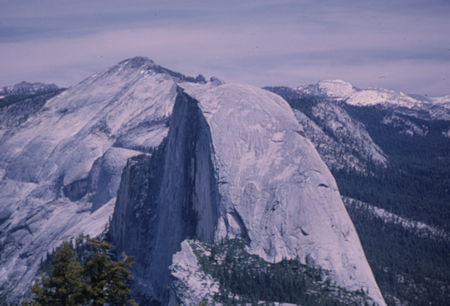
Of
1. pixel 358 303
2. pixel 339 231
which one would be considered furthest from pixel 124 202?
pixel 358 303

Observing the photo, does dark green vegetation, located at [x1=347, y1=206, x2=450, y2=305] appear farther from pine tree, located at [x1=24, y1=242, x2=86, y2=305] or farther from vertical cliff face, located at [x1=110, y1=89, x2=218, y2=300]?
pine tree, located at [x1=24, y1=242, x2=86, y2=305]

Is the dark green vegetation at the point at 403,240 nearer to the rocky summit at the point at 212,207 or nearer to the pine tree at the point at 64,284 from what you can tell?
the rocky summit at the point at 212,207

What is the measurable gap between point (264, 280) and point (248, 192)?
20608 mm

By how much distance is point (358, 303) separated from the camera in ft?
244

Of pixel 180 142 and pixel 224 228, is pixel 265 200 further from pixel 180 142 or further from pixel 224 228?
pixel 180 142

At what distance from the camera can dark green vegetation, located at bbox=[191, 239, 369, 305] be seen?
236 feet

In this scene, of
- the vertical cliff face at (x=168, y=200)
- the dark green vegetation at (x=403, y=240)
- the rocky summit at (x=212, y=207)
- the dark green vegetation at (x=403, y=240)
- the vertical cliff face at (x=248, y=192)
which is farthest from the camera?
the dark green vegetation at (x=403, y=240)

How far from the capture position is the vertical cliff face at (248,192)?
3344 inches

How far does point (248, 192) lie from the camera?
304ft

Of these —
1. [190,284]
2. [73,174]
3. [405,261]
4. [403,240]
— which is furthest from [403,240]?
[73,174]

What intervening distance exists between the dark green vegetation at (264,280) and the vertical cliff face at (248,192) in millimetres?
2209

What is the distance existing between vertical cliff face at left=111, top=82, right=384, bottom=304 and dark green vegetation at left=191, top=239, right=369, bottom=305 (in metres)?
2.21

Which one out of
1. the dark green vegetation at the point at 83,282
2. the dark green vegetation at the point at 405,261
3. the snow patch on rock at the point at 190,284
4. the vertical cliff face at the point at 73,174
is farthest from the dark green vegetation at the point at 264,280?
the vertical cliff face at the point at 73,174

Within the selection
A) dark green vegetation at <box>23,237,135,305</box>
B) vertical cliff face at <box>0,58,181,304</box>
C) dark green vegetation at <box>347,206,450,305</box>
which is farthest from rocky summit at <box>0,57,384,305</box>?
dark green vegetation at <box>23,237,135,305</box>
